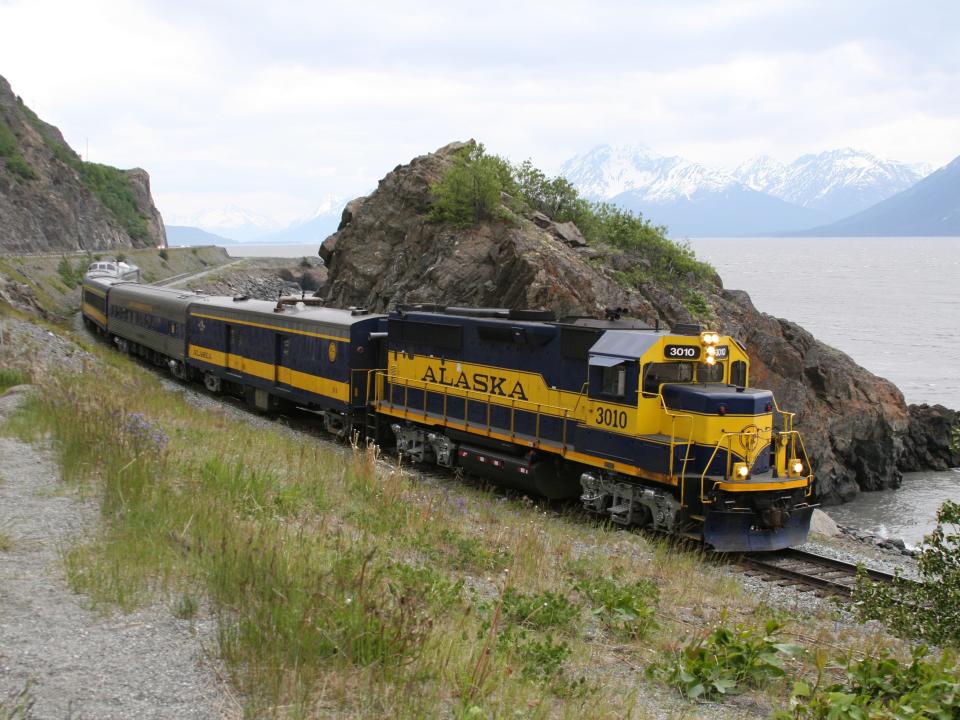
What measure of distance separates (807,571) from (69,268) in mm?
62073

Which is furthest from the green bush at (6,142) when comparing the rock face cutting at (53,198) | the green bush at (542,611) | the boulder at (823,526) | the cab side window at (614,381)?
the green bush at (542,611)

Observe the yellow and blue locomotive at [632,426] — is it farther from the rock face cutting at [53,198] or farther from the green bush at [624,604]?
the rock face cutting at [53,198]

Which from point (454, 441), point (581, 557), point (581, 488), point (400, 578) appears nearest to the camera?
point (400, 578)

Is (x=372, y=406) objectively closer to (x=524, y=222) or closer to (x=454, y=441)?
(x=454, y=441)

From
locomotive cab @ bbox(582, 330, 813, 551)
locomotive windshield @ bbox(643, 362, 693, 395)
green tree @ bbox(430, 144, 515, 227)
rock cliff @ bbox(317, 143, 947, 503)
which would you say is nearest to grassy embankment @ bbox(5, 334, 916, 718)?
locomotive cab @ bbox(582, 330, 813, 551)

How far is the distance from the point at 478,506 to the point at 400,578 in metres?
6.00

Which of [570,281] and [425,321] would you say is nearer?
[425,321]

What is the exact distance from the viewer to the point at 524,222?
102 feet

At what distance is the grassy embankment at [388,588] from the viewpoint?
5.35m

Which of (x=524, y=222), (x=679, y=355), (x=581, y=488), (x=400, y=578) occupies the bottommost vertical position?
(x=581, y=488)

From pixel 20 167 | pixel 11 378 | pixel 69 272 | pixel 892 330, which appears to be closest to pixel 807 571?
pixel 11 378

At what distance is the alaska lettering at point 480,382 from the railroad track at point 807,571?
495 cm

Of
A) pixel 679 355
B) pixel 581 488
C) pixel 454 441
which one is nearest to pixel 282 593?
pixel 679 355

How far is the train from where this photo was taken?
1241 cm
